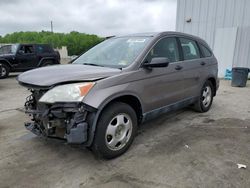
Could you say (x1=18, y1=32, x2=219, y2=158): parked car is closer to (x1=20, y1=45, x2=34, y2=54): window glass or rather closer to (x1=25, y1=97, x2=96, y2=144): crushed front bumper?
(x1=25, y1=97, x2=96, y2=144): crushed front bumper

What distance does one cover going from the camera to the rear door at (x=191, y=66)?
14.1 feet

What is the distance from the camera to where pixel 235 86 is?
29.8 feet

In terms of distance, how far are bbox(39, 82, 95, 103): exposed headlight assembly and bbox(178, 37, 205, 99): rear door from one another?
2.20m

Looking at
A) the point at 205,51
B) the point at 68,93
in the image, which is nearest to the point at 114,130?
the point at 68,93

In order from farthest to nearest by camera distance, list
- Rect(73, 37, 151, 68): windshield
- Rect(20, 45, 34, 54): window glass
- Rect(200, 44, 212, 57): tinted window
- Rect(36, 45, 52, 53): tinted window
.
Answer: Rect(36, 45, 52, 53): tinted window, Rect(20, 45, 34, 54): window glass, Rect(200, 44, 212, 57): tinted window, Rect(73, 37, 151, 68): windshield

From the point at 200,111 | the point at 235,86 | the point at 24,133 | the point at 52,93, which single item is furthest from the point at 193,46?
the point at 235,86

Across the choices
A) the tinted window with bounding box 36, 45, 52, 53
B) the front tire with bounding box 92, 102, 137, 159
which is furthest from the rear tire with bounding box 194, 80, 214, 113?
the tinted window with bounding box 36, 45, 52, 53

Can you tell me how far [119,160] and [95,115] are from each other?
0.80 metres

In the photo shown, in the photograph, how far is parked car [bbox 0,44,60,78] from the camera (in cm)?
1153

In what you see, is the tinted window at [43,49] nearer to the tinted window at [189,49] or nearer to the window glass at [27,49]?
the window glass at [27,49]

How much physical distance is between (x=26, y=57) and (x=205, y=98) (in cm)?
992

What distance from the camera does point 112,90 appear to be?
2.92m

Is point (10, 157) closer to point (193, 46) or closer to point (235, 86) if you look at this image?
point (193, 46)

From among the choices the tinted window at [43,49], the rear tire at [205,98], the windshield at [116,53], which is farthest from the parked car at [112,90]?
the tinted window at [43,49]
